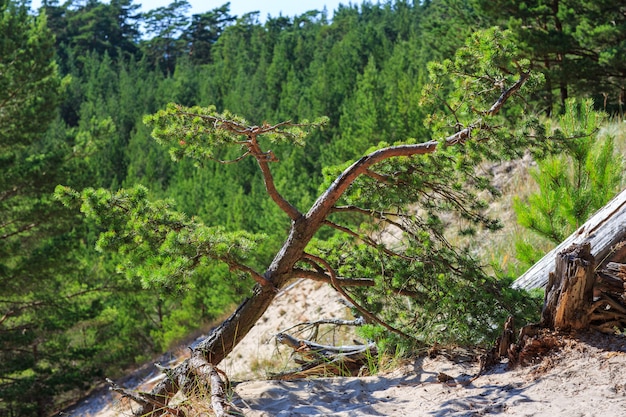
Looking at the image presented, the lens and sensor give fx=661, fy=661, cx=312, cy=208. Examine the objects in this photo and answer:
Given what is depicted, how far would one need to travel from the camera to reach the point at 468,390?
11.0 ft


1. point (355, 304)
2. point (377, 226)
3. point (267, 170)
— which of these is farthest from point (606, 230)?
point (267, 170)

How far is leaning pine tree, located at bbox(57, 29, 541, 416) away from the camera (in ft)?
12.3

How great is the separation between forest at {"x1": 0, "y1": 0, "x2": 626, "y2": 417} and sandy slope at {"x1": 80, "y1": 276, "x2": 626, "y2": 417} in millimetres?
373

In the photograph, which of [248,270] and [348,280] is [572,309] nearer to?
[348,280]

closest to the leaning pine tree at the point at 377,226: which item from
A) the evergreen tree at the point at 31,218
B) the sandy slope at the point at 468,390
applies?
the sandy slope at the point at 468,390

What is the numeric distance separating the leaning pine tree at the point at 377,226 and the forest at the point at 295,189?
14 mm

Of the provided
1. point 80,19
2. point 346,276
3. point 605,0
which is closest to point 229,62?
point 80,19

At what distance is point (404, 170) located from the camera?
4.14 meters

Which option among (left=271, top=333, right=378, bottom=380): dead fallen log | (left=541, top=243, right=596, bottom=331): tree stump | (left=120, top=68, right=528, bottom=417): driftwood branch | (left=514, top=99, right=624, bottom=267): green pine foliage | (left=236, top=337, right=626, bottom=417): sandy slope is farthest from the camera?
(left=514, top=99, right=624, bottom=267): green pine foliage

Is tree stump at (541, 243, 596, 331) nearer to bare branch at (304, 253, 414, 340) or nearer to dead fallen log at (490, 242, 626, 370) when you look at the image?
dead fallen log at (490, 242, 626, 370)

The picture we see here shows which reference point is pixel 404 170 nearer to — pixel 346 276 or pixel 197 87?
pixel 346 276

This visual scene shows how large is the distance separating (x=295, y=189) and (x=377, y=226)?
11.1m

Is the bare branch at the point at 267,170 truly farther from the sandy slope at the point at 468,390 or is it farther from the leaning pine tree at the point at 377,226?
the sandy slope at the point at 468,390

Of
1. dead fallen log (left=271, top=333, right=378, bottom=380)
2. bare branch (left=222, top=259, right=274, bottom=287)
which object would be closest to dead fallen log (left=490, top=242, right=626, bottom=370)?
dead fallen log (left=271, top=333, right=378, bottom=380)
